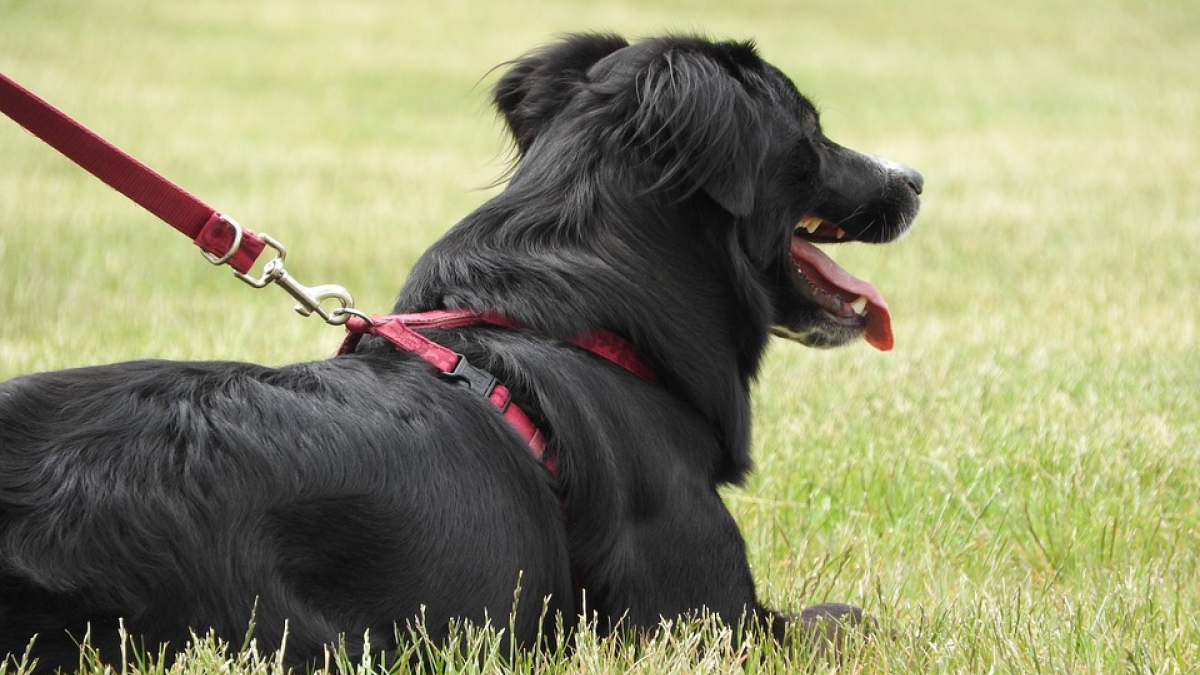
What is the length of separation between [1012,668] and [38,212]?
8.60 m

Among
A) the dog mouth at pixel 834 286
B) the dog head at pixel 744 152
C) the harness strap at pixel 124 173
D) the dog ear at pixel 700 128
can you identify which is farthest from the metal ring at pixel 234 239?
the dog mouth at pixel 834 286

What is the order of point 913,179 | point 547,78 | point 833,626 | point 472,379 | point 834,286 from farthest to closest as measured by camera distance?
point 913,179
point 834,286
point 547,78
point 833,626
point 472,379

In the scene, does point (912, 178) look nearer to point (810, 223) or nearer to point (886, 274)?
point (810, 223)

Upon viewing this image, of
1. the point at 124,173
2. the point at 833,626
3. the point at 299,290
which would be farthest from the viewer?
the point at 833,626

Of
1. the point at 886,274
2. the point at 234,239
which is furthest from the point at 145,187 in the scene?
the point at 886,274

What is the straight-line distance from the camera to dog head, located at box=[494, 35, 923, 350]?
295 cm

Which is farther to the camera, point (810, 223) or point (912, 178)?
point (912, 178)

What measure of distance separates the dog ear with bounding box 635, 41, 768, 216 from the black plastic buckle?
60cm

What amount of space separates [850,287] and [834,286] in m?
A: 0.05

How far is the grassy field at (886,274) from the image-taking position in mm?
3514

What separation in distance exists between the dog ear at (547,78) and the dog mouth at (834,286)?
2.14 ft

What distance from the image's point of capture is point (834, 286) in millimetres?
3479

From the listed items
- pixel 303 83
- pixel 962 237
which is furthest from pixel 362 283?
pixel 303 83

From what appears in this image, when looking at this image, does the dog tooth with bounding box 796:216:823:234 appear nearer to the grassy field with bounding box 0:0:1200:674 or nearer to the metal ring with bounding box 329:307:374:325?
the grassy field with bounding box 0:0:1200:674
